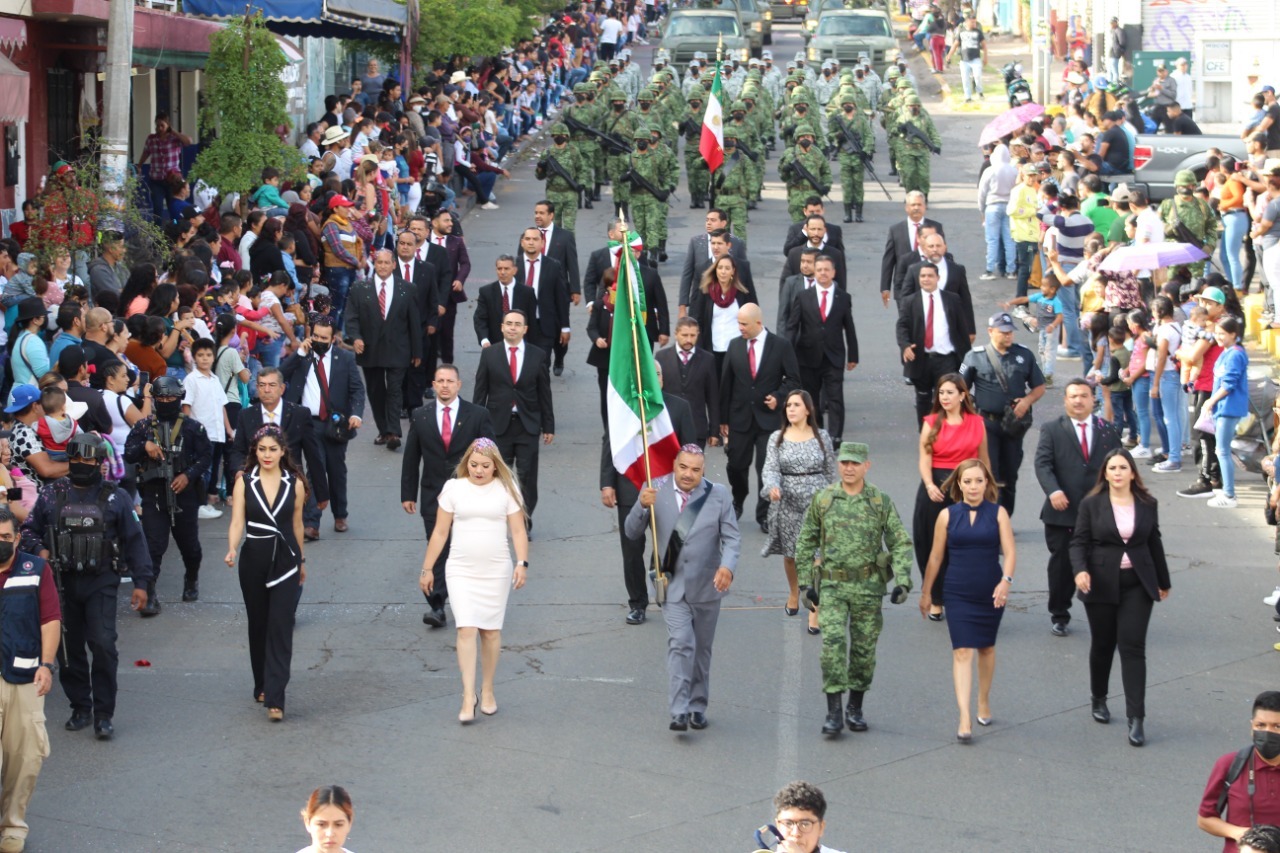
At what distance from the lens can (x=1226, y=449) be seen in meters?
15.3

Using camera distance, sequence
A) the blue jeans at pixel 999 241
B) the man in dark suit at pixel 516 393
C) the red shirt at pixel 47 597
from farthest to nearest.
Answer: the blue jeans at pixel 999 241, the man in dark suit at pixel 516 393, the red shirt at pixel 47 597

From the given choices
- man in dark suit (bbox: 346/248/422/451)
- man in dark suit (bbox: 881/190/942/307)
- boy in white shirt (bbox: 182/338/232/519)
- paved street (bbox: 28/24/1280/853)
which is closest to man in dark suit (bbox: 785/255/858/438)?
man in dark suit (bbox: 881/190/942/307)

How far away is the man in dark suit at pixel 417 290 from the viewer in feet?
57.2

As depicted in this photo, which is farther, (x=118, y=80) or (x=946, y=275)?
(x=118, y=80)

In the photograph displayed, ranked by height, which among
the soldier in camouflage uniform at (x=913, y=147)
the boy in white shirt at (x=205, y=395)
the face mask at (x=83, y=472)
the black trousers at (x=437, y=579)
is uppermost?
the soldier in camouflage uniform at (x=913, y=147)

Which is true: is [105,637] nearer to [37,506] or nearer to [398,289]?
[37,506]

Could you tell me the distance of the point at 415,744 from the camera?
10375mm

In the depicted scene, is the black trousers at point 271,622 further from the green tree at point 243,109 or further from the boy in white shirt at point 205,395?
the green tree at point 243,109

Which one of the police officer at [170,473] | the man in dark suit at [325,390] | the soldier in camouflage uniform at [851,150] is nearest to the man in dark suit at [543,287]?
the man in dark suit at [325,390]

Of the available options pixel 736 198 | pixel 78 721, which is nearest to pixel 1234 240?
pixel 736 198

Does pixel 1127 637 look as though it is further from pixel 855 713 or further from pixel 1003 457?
pixel 1003 457

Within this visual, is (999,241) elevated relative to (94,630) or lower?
elevated

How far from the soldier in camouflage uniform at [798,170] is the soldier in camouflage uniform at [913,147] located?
10.1 ft

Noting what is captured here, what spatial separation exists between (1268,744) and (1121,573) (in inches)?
109
